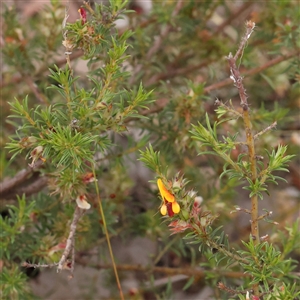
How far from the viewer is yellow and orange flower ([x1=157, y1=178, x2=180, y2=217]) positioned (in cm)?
98

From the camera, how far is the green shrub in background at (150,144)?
103 cm

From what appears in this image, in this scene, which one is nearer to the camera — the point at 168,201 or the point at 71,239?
the point at 168,201

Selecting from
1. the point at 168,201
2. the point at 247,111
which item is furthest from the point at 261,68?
the point at 168,201

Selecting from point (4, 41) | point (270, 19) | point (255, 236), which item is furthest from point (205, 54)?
point (255, 236)

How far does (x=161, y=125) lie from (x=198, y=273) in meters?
0.45

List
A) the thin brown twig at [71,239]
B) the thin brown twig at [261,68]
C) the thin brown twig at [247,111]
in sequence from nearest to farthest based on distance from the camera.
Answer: the thin brown twig at [247,111] < the thin brown twig at [71,239] < the thin brown twig at [261,68]

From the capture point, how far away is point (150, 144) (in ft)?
→ 3.41

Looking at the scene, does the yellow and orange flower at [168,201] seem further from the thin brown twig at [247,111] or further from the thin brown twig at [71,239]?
the thin brown twig at [71,239]

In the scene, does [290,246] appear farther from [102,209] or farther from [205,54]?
[205,54]

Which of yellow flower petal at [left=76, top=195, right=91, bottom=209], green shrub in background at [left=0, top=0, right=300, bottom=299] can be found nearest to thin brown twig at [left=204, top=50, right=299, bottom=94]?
green shrub in background at [left=0, top=0, right=300, bottom=299]

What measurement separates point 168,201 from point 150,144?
127mm

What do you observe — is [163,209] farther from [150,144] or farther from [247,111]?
[247,111]

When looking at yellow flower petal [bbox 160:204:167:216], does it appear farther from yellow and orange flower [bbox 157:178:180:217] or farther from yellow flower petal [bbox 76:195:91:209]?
yellow flower petal [bbox 76:195:91:209]

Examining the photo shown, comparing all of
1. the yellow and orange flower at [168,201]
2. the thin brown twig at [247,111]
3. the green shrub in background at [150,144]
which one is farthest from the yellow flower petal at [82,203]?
the thin brown twig at [247,111]
